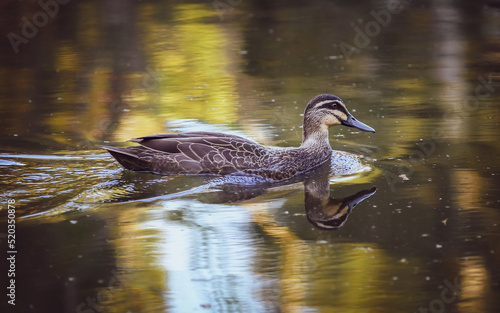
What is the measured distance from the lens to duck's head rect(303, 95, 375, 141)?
1070 cm

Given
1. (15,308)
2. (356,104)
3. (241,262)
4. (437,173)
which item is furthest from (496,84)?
(15,308)

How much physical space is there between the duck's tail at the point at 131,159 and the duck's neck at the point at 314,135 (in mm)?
1998

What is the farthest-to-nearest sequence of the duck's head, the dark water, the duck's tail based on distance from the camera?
the duck's head
the duck's tail
the dark water

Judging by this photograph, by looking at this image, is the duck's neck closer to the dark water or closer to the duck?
the duck

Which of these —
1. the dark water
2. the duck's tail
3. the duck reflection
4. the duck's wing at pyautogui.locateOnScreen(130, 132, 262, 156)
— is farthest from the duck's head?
the duck's tail

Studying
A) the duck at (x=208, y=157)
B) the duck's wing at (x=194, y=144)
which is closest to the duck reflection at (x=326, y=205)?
the duck at (x=208, y=157)

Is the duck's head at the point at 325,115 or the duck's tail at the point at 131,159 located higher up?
the duck's head at the point at 325,115

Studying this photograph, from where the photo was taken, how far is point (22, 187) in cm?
938

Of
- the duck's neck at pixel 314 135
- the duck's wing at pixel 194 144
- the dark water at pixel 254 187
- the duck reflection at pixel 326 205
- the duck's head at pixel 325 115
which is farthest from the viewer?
the duck's head at pixel 325 115

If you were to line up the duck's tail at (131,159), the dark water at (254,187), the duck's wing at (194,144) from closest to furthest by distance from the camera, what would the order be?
1. the dark water at (254,187)
2. the duck's tail at (131,159)
3. the duck's wing at (194,144)

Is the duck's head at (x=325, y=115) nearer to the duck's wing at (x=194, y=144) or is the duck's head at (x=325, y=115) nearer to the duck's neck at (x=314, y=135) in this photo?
the duck's neck at (x=314, y=135)

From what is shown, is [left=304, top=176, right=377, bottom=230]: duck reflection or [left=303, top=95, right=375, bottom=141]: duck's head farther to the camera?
[left=303, top=95, right=375, bottom=141]: duck's head

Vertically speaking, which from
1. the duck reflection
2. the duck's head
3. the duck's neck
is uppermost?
the duck's head

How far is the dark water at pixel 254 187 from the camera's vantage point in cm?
684
